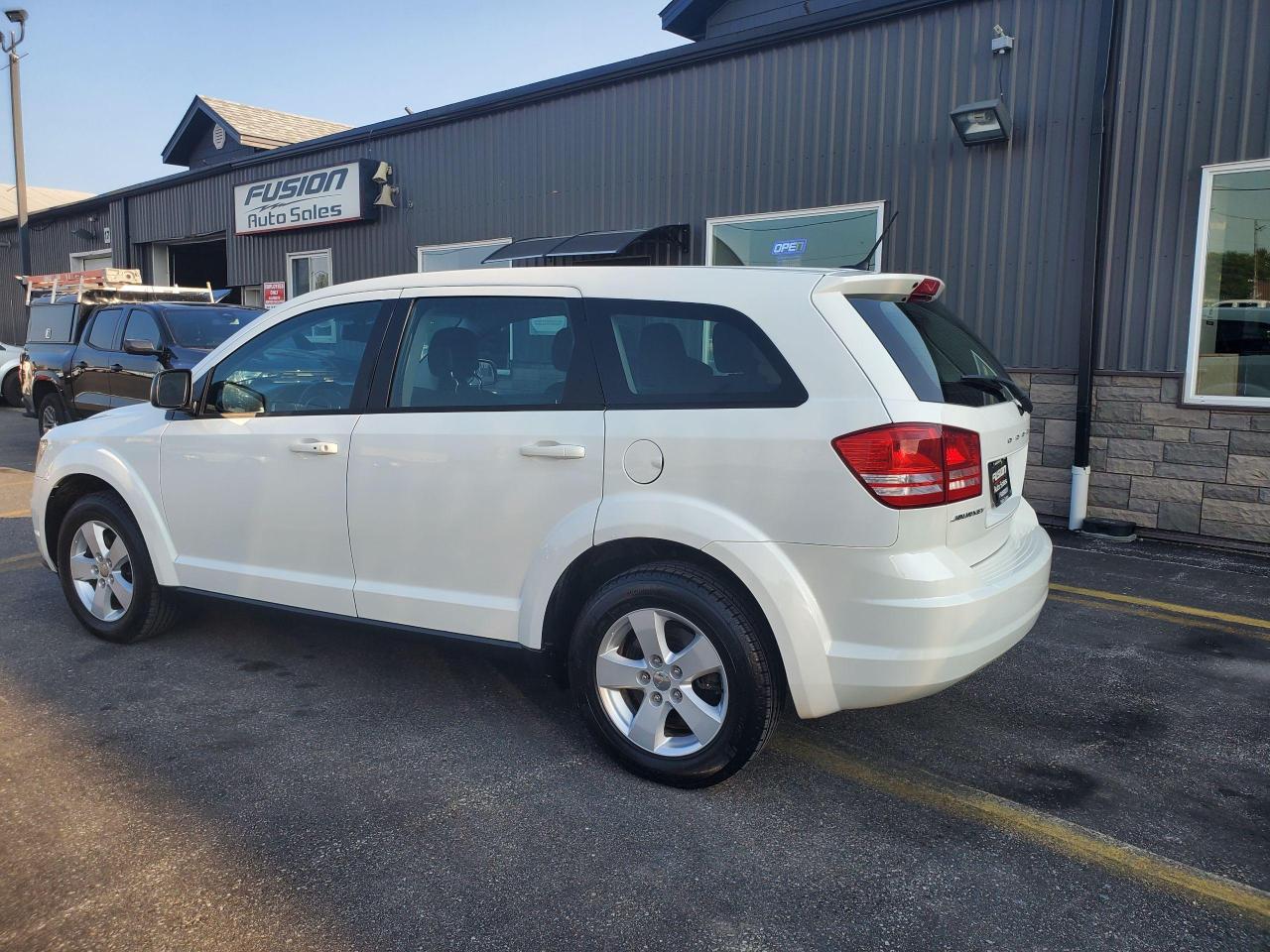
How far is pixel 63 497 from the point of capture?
4926 millimetres

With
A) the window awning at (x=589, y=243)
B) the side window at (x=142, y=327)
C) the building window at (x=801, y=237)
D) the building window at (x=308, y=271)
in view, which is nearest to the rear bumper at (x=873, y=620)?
the building window at (x=801, y=237)

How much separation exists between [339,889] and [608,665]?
1098mm

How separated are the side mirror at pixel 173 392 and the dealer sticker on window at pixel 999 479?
339 centimetres

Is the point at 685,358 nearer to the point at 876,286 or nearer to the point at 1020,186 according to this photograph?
the point at 876,286

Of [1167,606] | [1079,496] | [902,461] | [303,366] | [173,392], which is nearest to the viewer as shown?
[902,461]

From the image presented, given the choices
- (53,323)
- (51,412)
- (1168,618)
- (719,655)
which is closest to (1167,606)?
(1168,618)

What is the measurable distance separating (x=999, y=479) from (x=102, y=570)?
415cm

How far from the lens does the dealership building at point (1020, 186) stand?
7047 mm

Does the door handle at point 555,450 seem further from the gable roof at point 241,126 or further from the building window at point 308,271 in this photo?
the gable roof at point 241,126

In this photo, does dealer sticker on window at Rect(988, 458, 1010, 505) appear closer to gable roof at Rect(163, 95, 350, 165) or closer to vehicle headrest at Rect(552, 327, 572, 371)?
vehicle headrest at Rect(552, 327, 572, 371)

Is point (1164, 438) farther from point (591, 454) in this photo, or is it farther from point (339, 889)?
point (339, 889)

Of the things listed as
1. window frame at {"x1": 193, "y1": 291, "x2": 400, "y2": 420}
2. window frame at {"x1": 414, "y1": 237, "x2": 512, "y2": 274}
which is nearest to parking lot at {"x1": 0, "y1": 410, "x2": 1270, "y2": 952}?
window frame at {"x1": 193, "y1": 291, "x2": 400, "y2": 420}

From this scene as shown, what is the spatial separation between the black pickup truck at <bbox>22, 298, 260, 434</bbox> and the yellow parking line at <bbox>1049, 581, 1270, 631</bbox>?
8567 millimetres

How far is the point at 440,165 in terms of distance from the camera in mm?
12672
